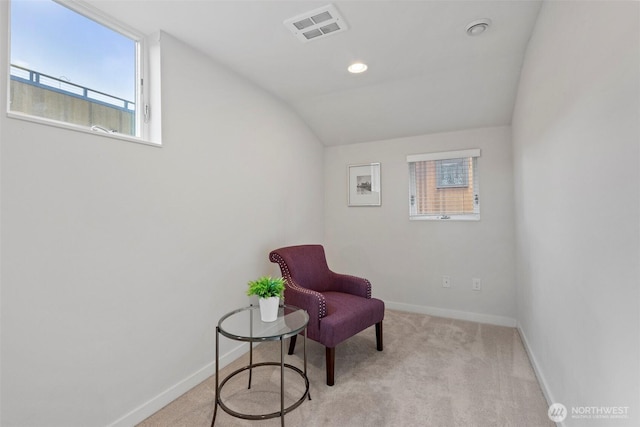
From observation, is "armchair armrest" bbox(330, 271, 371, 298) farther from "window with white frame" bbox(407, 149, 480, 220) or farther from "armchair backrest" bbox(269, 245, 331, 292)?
"window with white frame" bbox(407, 149, 480, 220)

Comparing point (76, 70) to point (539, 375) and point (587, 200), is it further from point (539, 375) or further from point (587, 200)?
point (539, 375)

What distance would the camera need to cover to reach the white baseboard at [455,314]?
121 inches

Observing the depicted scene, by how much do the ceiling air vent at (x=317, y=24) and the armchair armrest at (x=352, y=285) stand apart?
6.39 ft

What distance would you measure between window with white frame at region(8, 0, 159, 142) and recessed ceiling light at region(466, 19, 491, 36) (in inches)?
82.0

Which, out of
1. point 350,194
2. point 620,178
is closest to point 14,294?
point 620,178

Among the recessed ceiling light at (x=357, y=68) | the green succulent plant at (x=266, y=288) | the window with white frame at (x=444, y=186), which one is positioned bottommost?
the green succulent plant at (x=266, y=288)

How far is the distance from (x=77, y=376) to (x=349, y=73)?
266cm

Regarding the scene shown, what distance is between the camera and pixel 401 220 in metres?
3.53

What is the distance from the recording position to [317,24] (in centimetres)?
188

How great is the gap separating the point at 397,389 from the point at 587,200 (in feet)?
5.12

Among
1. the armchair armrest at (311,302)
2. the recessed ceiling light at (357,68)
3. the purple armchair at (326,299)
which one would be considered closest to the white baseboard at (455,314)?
the purple armchair at (326,299)

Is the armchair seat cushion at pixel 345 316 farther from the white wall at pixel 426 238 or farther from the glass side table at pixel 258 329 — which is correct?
the white wall at pixel 426 238

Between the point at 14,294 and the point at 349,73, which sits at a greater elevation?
the point at 349,73

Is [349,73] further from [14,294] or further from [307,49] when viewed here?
[14,294]
